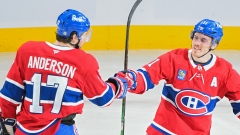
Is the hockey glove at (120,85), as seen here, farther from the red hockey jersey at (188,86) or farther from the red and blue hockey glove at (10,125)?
the red and blue hockey glove at (10,125)

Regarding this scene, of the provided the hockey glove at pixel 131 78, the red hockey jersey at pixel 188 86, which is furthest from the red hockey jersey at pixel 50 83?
the red hockey jersey at pixel 188 86

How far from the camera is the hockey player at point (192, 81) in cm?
238

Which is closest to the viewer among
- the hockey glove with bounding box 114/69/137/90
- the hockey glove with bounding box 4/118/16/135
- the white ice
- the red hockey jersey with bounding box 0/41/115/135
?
the red hockey jersey with bounding box 0/41/115/135

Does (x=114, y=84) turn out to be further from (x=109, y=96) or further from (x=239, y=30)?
(x=239, y=30)

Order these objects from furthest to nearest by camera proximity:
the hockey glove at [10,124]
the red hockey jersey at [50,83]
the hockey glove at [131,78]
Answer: the hockey glove at [131,78]
the hockey glove at [10,124]
the red hockey jersey at [50,83]

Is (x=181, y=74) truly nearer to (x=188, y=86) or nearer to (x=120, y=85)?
(x=188, y=86)

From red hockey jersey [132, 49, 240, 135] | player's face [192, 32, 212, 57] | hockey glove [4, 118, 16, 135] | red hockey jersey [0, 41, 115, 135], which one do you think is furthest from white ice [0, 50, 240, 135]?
red hockey jersey [0, 41, 115, 135]

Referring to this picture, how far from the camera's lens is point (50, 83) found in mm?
1973

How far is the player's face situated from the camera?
239cm

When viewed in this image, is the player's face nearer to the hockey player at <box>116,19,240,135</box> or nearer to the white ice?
the hockey player at <box>116,19,240,135</box>

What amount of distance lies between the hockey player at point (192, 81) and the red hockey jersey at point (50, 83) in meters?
0.39

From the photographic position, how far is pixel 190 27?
19.2ft

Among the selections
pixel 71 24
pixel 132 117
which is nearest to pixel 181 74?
pixel 71 24

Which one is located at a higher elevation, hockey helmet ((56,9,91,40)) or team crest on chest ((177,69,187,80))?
hockey helmet ((56,9,91,40))
